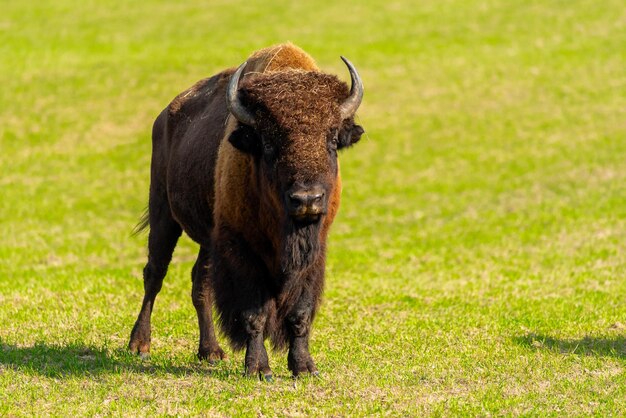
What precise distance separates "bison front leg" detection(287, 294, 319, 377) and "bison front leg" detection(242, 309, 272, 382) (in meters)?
0.23

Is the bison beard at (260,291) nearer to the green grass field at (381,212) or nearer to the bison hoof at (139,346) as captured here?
the green grass field at (381,212)

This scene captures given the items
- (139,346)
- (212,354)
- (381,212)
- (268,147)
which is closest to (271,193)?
(268,147)

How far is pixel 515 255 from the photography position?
16.8m

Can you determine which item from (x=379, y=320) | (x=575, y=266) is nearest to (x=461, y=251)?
(x=575, y=266)

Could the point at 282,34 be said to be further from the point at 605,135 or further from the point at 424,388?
the point at 424,388

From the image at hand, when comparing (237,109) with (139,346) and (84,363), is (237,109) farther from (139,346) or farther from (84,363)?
(139,346)

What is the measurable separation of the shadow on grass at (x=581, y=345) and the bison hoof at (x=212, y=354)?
3.02 meters

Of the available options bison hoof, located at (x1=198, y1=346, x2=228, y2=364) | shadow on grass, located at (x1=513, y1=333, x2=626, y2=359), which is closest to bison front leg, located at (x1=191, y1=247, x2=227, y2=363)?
bison hoof, located at (x1=198, y1=346, x2=228, y2=364)

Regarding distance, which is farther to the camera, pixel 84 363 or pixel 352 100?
pixel 84 363

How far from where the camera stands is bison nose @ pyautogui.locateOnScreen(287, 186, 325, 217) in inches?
289

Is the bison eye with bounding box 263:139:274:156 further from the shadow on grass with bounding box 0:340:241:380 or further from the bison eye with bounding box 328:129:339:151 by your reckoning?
the shadow on grass with bounding box 0:340:241:380

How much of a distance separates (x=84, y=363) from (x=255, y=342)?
176 cm

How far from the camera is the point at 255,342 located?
8234 millimetres

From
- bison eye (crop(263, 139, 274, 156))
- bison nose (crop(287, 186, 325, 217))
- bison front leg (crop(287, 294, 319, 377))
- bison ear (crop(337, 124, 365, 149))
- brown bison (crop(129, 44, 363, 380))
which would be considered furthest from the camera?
bison front leg (crop(287, 294, 319, 377))
